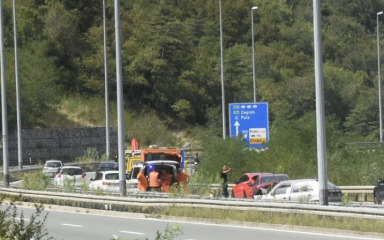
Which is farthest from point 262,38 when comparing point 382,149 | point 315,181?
point 315,181

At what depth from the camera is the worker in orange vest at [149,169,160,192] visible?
42188 millimetres

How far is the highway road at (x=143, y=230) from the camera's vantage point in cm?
2670

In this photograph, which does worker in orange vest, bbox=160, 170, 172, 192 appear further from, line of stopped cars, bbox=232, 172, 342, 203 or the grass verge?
the grass verge

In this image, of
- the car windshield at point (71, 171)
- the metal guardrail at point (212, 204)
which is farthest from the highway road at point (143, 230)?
the car windshield at point (71, 171)

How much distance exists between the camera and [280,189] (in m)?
37.7

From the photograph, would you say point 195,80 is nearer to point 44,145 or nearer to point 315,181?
point 44,145

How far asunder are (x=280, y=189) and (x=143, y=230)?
9096 mm

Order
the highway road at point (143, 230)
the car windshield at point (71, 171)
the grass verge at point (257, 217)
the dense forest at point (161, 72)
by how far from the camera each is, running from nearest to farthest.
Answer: the grass verge at point (257, 217) < the highway road at point (143, 230) < the car windshield at point (71, 171) < the dense forest at point (161, 72)

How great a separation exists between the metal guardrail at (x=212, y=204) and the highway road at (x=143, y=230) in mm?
585

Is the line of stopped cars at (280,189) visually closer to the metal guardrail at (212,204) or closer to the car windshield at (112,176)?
the metal guardrail at (212,204)

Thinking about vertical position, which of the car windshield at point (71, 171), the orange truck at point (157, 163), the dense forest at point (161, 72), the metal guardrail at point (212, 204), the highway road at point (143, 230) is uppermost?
the dense forest at point (161, 72)

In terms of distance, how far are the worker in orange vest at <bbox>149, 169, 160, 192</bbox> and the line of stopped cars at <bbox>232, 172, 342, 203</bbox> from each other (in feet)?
11.5

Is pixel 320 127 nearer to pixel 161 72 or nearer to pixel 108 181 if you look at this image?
pixel 108 181

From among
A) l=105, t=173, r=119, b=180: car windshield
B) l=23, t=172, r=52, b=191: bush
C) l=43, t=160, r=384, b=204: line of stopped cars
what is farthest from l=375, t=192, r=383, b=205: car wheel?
l=23, t=172, r=52, b=191: bush
